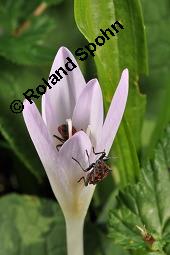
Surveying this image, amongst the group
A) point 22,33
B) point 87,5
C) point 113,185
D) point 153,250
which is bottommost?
point 153,250

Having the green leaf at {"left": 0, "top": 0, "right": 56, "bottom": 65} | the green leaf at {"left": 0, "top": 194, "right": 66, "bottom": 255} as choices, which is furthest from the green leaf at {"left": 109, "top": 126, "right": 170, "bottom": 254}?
the green leaf at {"left": 0, "top": 0, "right": 56, "bottom": 65}

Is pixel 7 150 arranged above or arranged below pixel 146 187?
above

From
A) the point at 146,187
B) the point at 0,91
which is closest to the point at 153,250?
the point at 146,187

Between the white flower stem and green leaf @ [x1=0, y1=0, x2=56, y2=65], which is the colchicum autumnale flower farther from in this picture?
green leaf @ [x1=0, y1=0, x2=56, y2=65]

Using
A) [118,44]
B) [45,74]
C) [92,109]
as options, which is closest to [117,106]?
[92,109]

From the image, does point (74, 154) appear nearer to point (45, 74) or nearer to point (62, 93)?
point (62, 93)

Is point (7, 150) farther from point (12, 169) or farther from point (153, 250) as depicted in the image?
point (153, 250)

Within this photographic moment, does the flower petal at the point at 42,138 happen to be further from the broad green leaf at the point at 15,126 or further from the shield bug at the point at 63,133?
the broad green leaf at the point at 15,126
